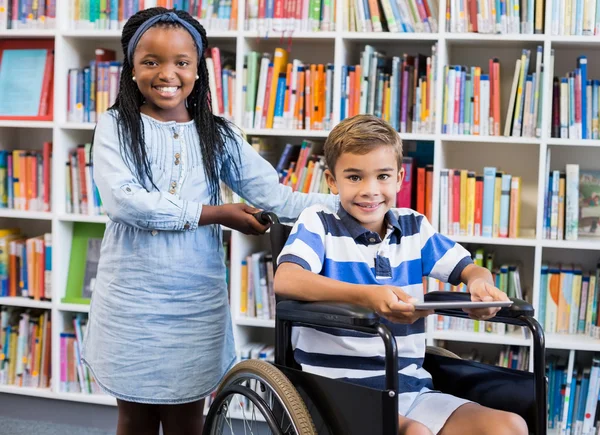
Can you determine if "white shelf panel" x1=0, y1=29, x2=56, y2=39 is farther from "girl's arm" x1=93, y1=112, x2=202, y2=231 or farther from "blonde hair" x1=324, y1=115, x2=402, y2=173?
"blonde hair" x1=324, y1=115, x2=402, y2=173

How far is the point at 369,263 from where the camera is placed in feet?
5.30

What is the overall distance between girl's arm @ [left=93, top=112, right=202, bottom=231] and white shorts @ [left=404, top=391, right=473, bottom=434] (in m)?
0.60

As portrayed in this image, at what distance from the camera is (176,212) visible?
65.7 inches

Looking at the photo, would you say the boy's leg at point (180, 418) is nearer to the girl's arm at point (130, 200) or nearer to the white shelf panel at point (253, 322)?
the girl's arm at point (130, 200)

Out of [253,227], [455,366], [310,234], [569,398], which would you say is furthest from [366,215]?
[569,398]

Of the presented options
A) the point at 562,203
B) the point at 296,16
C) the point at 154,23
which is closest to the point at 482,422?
the point at 154,23

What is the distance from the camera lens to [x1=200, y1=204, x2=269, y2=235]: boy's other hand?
5.56 feet

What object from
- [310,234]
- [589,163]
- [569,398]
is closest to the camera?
[310,234]

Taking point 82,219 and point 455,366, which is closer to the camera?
point 455,366

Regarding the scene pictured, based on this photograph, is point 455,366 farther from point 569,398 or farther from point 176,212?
point 569,398

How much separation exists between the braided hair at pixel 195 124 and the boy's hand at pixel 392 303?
571 millimetres

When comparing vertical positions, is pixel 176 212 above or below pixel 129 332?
above

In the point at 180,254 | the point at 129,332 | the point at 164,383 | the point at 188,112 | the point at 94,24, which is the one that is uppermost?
the point at 94,24

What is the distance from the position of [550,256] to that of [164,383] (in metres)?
1.74
